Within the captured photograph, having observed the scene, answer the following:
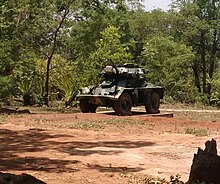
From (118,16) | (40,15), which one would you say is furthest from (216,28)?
(40,15)

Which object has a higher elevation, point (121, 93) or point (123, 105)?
point (121, 93)

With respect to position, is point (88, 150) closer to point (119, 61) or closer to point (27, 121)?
point (27, 121)

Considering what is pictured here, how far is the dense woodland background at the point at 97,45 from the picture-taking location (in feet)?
76.5

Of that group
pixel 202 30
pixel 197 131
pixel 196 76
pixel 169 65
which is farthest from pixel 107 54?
pixel 196 76

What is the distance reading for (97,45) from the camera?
2933 cm

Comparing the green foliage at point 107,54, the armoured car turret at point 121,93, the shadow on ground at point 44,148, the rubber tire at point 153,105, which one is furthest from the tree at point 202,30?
the shadow on ground at point 44,148

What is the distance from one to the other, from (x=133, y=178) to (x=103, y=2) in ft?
58.8

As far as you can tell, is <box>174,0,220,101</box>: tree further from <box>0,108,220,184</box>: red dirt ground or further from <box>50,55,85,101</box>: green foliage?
<box>0,108,220,184</box>: red dirt ground

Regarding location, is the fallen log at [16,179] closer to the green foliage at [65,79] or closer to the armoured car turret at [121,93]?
the armoured car turret at [121,93]

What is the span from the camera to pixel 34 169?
776cm

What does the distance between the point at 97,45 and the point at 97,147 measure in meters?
19.4

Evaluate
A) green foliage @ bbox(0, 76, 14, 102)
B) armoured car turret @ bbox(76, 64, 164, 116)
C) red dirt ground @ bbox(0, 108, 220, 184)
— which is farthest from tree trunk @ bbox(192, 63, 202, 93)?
red dirt ground @ bbox(0, 108, 220, 184)

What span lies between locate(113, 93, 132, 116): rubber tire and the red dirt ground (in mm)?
2132

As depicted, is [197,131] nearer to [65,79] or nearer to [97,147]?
[97,147]
